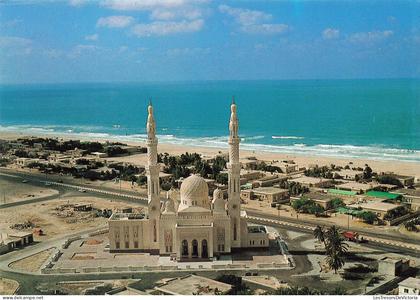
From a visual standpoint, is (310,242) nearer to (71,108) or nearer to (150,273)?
(150,273)

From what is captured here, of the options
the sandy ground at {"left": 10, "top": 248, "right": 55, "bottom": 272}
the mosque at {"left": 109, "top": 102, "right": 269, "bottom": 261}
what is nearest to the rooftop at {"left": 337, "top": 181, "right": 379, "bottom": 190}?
the mosque at {"left": 109, "top": 102, "right": 269, "bottom": 261}

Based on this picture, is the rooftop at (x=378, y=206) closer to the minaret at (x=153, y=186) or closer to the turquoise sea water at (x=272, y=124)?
the minaret at (x=153, y=186)

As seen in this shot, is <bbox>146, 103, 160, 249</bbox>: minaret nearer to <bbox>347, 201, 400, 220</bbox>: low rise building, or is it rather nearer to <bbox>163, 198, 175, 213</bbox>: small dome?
<bbox>163, 198, 175, 213</bbox>: small dome

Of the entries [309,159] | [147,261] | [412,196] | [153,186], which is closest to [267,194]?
[412,196]

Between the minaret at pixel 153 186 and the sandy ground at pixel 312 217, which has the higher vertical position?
the minaret at pixel 153 186

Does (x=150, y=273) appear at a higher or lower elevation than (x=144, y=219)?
lower

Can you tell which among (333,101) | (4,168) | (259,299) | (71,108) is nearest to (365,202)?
(259,299)

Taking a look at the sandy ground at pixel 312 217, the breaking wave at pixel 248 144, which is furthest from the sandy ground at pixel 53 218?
the breaking wave at pixel 248 144
